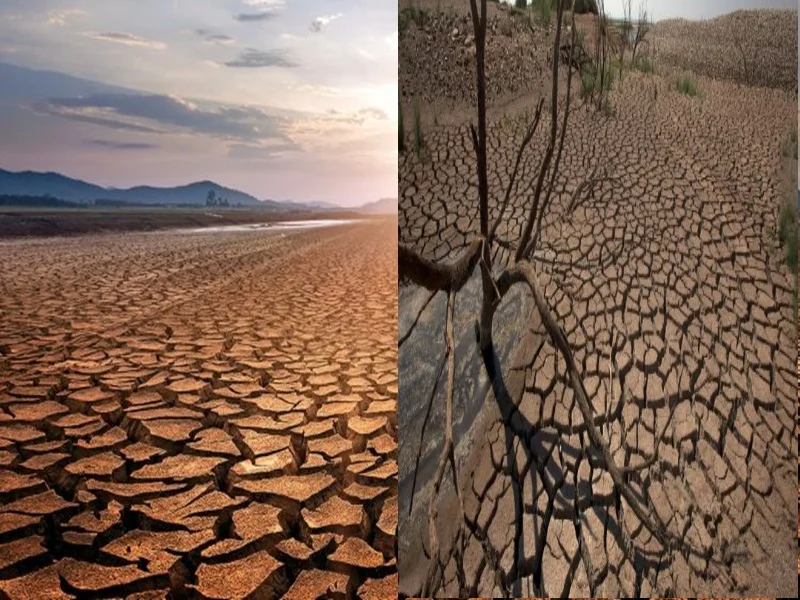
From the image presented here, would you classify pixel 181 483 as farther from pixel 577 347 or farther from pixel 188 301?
pixel 188 301

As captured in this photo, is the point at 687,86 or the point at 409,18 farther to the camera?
the point at 687,86

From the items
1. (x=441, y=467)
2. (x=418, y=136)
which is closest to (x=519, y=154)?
(x=418, y=136)

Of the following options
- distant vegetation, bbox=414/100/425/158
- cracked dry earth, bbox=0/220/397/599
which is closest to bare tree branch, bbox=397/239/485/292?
distant vegetation, bbox=414/100/425/158

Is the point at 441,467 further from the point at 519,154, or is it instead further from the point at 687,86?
the point at 687,86

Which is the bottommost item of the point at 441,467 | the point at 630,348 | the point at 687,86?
the point at 441,467

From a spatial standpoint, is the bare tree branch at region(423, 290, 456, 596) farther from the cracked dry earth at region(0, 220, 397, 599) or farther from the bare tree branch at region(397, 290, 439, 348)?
the cracked dry earth at region(0, 220, 397, 599)

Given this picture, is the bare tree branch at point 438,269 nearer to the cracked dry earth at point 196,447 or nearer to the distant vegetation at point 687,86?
the distant vegetation at point 687,86
